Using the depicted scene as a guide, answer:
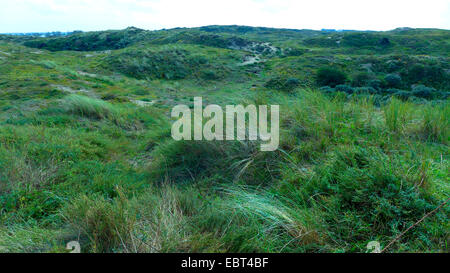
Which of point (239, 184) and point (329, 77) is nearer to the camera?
point (239, 184)

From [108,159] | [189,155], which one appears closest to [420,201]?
[189,155]

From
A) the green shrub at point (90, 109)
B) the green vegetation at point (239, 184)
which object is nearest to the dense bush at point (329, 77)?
the green shrub at point (90, 109)

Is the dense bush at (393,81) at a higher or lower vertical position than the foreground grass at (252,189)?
higher

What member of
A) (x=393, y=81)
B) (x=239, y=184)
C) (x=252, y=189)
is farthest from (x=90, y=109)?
(x=393, y=81)

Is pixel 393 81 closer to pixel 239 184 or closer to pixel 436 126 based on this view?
pixel 436 126

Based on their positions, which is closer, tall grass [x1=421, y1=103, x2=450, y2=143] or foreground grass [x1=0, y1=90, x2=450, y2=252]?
foreground grass [x1=0, y1=90, x2=450, y2=252]

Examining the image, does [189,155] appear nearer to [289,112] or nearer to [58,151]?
[289,112]

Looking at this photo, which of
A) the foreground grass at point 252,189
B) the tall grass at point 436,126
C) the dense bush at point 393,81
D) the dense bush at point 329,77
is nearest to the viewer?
the foreground grass at point 252,189

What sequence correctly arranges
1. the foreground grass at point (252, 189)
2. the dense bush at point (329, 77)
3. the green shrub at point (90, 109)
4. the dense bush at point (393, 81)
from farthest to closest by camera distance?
the dense bush at point (393, 81) → the dense bush at point (329, 77) → the green shrub at point (90, 109) → the foreground grass at point (252, 189)

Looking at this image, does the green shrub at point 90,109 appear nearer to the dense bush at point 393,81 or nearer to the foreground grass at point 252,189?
the foreground grass at point 252,189

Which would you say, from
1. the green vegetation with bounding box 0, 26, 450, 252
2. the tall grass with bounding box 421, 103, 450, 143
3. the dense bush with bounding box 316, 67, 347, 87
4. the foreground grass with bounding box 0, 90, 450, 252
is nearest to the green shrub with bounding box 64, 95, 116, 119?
the green vegetation with bounding box 0, 26, 450, 252

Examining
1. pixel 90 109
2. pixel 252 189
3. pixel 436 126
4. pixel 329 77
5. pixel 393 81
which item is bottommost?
pixel 252 189

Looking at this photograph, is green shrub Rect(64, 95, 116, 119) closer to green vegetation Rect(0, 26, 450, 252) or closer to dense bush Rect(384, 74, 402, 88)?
green vegetation Rect(0, 26, 450, 252)
